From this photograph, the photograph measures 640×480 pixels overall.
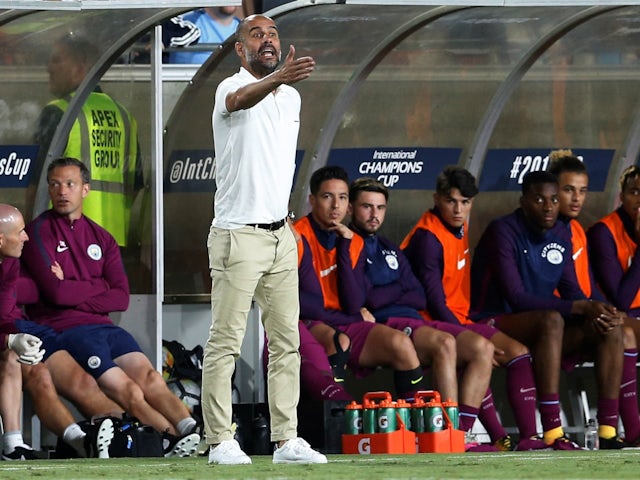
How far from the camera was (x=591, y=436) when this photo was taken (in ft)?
32.9

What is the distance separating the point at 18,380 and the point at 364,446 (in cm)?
186

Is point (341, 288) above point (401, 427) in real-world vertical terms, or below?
above

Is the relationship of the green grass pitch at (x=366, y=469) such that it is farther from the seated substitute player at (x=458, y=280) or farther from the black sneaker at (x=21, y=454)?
the seated substitute player at (x=458, y=280)

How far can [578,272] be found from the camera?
406 inches

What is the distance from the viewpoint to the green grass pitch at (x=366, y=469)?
18.4 ft

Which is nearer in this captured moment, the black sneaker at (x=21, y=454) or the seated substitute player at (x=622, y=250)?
the black sneaker at (x=21, y=454)

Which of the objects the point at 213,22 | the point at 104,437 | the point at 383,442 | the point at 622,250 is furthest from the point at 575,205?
the point at 213,22

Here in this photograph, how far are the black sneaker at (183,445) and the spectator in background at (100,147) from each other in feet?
4.76

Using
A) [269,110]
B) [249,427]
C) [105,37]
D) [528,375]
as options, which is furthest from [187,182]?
[269,110]

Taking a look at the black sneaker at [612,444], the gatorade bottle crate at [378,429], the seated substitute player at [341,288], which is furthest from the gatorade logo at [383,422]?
the black sneaker at [612,444]

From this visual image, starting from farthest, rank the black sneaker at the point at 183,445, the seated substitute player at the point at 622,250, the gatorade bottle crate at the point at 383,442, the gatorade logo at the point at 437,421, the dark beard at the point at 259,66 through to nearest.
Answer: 1. the seated substitute player at the point at 622,250
2. the gatorade logo at the point at 437,421
3. the gatorade bottle crate at the point at 383,442
4. the black sneaker at the point at 183,445
5. the dark beard at the point at 259,66

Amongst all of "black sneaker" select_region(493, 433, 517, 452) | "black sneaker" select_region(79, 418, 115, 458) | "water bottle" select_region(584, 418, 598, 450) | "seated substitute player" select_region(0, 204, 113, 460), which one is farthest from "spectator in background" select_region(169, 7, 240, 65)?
"black sneaker" select_region(79, 418, 115, 458)

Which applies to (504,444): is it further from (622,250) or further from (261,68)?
(261,68)


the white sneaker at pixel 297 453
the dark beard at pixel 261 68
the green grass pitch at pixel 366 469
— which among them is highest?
the dark beard at pixel 261 68
